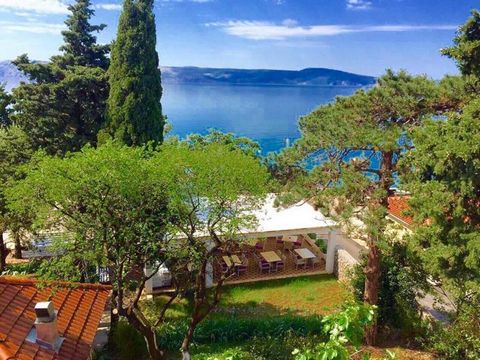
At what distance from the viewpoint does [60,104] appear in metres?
20.7

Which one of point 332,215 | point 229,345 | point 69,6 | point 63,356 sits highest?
point 69,6

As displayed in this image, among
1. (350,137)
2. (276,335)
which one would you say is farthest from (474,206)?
(276,335)

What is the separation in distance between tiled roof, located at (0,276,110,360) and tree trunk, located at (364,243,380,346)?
8.08 m

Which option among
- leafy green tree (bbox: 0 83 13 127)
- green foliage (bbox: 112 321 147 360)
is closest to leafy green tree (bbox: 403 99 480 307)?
green foliage (bbox: 112 321 147 360)

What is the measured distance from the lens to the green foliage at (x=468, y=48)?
10.3 meters

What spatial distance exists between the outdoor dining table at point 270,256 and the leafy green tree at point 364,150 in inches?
222

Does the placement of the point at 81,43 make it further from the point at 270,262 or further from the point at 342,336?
the point at 342,336

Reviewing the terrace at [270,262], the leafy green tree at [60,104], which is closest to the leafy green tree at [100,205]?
the terrace at [270,262]

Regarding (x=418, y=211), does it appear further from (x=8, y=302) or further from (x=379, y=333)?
(x=8, y=302)

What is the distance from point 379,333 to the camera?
14023 millimetres

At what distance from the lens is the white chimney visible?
8312mm

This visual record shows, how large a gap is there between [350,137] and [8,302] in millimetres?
9392

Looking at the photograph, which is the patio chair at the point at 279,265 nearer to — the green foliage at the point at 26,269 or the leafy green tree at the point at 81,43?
the green foliage at the point at 26,269

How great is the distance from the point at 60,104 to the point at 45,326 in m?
15.1
